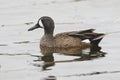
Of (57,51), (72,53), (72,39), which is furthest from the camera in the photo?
(72,39)

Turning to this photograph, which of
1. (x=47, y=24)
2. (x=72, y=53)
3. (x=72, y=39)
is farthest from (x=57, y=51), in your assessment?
(x=47, y=24)

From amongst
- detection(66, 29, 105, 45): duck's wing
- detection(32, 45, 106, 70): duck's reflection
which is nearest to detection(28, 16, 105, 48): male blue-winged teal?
detection(66, 29, 105, 45): duck's wing

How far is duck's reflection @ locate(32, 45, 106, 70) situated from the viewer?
15.0 m

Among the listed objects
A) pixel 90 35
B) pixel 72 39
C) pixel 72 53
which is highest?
pixel 90 35

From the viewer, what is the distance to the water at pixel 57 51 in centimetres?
1374

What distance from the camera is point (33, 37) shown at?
59.8ft

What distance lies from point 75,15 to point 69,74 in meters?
7.88

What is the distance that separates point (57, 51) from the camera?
55.1 feet

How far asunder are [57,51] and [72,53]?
2.04ft

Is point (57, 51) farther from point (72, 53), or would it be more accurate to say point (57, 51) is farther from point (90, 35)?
point (90, 35)

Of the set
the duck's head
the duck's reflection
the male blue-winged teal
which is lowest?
the duck's reflection

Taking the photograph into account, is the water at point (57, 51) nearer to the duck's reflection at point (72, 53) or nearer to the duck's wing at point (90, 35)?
the duck's reflection at point (72, 53)

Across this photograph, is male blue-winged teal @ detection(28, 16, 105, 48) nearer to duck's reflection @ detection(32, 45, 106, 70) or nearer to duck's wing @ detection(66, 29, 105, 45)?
duck's wing @ detection(66, 29, 105, 45)

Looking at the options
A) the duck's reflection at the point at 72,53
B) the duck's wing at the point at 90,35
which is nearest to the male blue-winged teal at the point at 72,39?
the duck's wing at the point at 90,35
